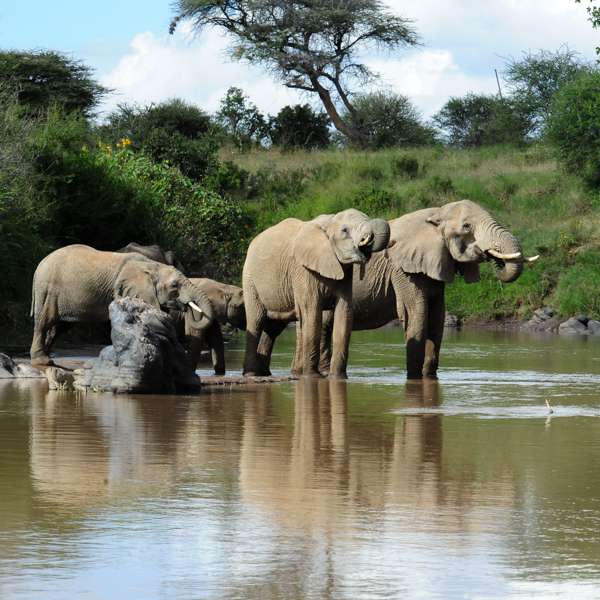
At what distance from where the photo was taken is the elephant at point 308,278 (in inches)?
470

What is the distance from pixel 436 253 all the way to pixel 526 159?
28.4 metres

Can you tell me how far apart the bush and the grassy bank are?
0.94 meters

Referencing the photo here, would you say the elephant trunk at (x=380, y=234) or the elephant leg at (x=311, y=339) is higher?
the elephant trunk at (x=380, y=234)

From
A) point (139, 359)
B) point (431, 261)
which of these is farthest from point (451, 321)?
point (139, 359)

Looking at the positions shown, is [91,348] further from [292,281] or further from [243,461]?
[243,461]

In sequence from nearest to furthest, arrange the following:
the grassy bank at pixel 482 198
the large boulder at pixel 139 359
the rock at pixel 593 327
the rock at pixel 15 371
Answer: the large boulder at pixel 139 359 → the rock at pixel 15 371 → the rock at pixel 593 327 → the grassy bank at pixel 482 198

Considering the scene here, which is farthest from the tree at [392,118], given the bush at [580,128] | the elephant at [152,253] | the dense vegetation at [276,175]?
the elephant at [152,253]

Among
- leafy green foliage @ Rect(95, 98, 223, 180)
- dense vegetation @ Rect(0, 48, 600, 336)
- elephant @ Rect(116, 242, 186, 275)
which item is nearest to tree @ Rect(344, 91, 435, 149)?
dense vegetation @ Rect(0, 48, 600, 336)

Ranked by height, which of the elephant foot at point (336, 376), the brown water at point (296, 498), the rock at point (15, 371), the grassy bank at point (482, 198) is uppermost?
the grassy bank at point (482, 198)

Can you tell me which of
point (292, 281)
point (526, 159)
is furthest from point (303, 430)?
point (526, 159)

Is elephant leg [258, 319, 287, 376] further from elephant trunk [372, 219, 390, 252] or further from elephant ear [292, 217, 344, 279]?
elephant trunk [372, 219, 390, 252]

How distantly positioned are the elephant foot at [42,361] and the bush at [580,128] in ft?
71.5

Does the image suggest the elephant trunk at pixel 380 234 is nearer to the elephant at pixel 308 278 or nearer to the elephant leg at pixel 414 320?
the elephant at pixel 308 278

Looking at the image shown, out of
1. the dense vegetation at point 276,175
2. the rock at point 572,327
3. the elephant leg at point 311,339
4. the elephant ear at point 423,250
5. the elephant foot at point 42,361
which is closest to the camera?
the elephant leg at point 311,339
